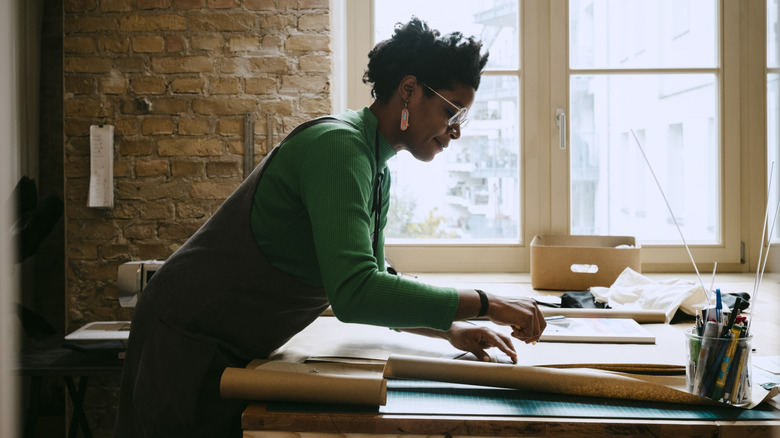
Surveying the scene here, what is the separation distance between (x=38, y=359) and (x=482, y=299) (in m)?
1.68

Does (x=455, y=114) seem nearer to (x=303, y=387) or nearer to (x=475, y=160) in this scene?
(x=303, y=387)

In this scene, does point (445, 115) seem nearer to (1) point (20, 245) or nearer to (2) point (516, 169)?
(2) point (516, 169)

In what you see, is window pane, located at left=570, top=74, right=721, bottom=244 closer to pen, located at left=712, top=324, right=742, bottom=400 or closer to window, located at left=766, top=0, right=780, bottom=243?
window, located at left=766, top=0, right=780, bottom=243

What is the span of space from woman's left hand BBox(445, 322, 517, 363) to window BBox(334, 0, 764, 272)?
1.58 meters

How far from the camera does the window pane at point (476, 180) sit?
298 cm

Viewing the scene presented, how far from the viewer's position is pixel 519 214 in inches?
118

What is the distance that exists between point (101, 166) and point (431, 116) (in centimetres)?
176

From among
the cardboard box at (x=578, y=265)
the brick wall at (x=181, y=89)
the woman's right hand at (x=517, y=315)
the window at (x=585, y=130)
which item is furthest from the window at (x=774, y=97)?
the brick wall at (x=181, y=89)

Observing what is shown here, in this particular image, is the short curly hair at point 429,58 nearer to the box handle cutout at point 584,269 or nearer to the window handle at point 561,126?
the box handle cutout at point 584,269

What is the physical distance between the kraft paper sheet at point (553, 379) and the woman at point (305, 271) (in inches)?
3.6

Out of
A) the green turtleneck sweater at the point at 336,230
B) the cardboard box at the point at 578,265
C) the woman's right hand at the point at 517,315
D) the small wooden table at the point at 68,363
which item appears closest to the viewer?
the green turtleneck sweater at the point at 336,230

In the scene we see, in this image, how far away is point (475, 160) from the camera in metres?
2.99

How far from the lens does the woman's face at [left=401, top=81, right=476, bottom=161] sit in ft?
4.57

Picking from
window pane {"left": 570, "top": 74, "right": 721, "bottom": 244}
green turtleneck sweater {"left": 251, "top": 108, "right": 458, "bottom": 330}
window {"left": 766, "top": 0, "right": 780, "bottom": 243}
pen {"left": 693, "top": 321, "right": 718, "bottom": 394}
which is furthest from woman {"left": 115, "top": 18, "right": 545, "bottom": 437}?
window pane {"left": 570, "top": 74, "right": 721, "bottom": 244}
